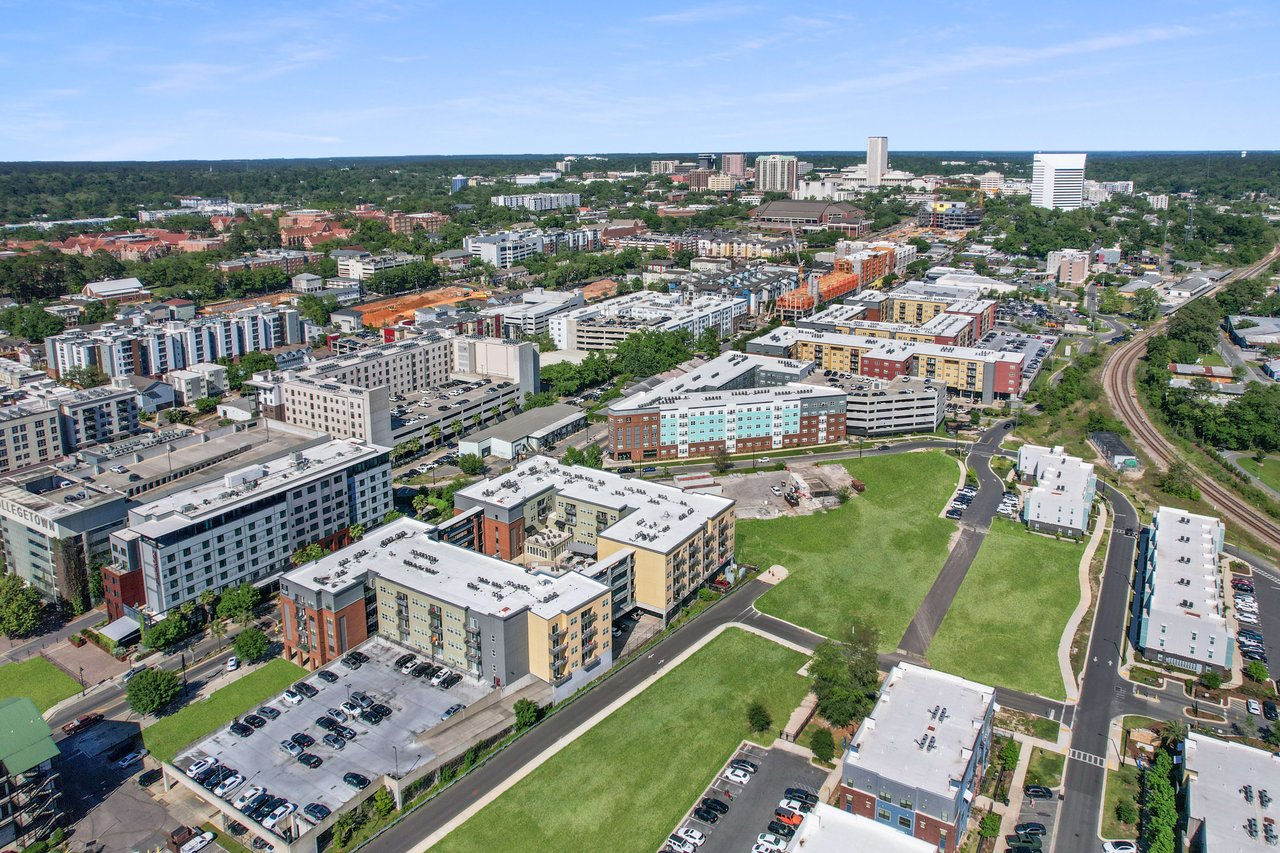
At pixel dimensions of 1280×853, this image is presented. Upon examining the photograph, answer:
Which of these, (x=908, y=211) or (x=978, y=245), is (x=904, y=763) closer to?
(x=978, y=245)

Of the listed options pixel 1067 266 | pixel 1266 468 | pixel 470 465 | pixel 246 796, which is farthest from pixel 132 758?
pixel 1067 266

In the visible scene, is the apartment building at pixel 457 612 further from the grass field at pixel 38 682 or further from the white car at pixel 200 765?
the grass field at pixel 38 682

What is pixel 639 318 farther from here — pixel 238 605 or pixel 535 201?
pixel 535 201

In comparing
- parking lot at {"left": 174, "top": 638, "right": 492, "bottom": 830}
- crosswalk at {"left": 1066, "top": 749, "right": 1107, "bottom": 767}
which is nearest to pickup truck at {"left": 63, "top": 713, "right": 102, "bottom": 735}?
parking lot at {"left": 174, "top": 638, "right": 492, "bottom": 830}

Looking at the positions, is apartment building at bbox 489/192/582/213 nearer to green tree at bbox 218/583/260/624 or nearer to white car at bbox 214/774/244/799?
green tree at bbox 218/583/260/624

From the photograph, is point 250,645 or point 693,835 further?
point 250,645

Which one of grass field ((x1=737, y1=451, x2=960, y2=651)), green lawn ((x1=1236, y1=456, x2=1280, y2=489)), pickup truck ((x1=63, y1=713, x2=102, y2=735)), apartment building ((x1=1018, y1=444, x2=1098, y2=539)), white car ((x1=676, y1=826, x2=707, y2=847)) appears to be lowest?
white car ((x1=676, y1=826, x2=707, y2=847))

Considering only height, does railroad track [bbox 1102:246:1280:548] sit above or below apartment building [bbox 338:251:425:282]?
below

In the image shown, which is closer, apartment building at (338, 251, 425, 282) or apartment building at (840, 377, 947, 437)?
apartment building at (840, 377, 947, 437)
